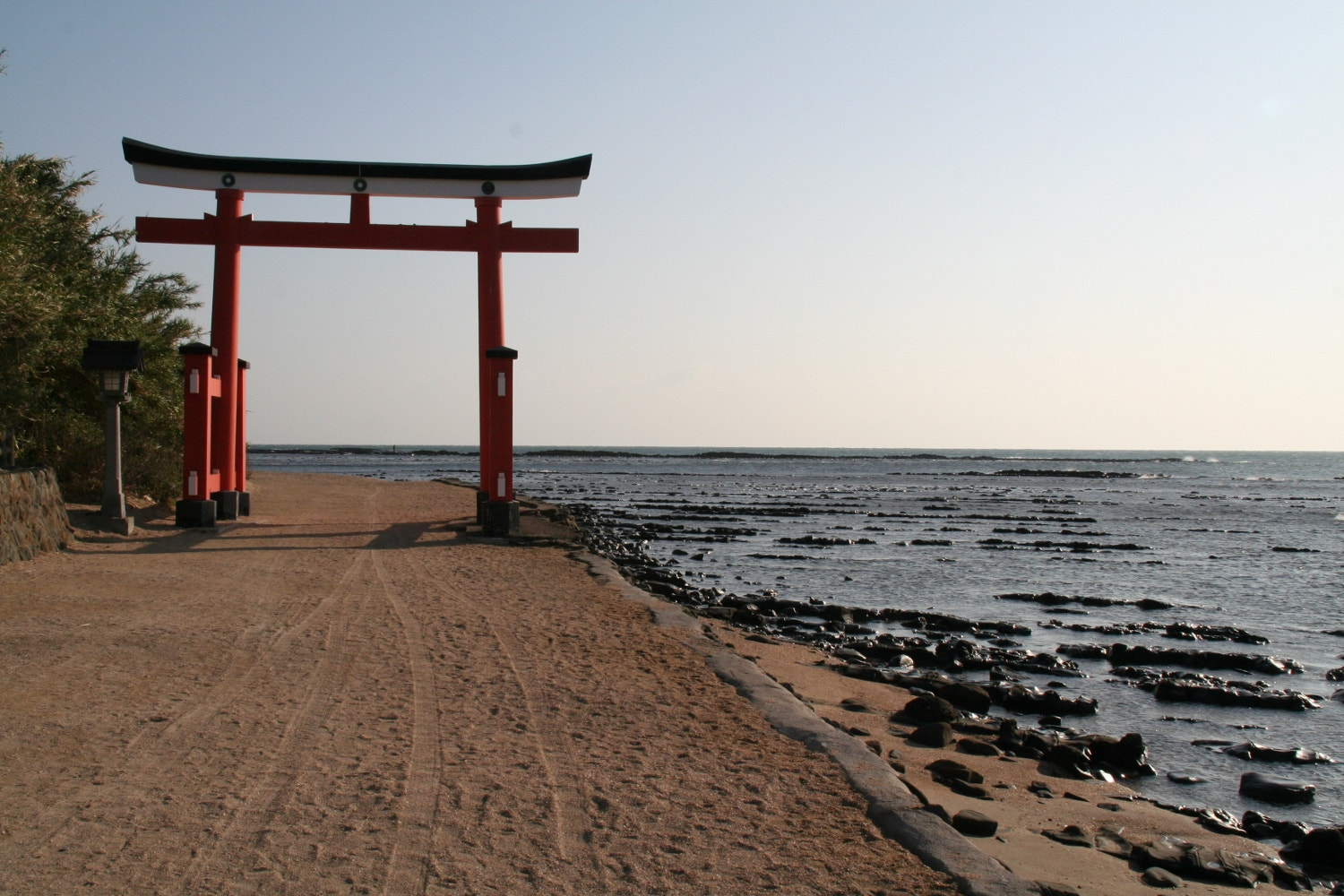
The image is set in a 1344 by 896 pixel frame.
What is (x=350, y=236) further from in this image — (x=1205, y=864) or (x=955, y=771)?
(x=1205, y=864)

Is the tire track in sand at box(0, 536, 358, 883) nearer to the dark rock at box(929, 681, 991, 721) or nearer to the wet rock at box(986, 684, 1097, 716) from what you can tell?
the dark rock at box(929, 681, 991, 721)

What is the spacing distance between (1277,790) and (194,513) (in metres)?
15.0

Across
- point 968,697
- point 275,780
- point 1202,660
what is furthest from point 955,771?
point 1202,660

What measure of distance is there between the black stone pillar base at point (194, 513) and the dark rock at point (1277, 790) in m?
14.6

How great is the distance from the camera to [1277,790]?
6.83 m

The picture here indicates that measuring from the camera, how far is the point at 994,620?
14.2m

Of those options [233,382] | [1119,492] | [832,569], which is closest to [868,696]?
[832,569]

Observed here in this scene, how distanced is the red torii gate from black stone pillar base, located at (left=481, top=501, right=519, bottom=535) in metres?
0.02

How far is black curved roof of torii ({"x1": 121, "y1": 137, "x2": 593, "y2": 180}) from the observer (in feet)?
53.5

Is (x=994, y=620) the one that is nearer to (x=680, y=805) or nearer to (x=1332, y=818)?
(x=1332, y=818)

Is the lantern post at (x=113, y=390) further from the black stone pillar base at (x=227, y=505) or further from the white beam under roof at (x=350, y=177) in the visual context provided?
the white beam under roof at (x=350, y=177)

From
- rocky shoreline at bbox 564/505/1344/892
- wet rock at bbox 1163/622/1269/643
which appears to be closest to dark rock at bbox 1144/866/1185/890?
rocky shoreline at bbox 564/505/1344/892

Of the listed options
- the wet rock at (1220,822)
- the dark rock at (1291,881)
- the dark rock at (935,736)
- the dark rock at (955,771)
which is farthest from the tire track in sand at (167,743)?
the wet rock at (1220,822)

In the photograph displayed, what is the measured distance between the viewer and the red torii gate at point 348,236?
16078mm
